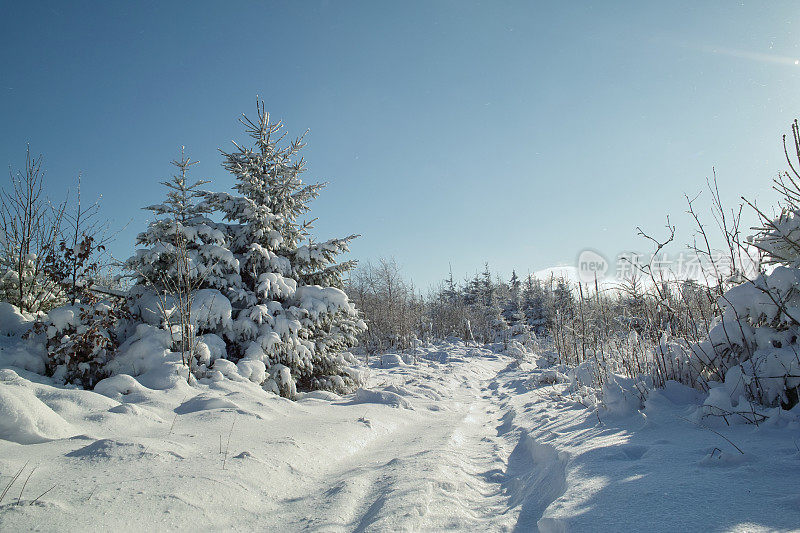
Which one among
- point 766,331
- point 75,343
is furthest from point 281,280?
point 766,331

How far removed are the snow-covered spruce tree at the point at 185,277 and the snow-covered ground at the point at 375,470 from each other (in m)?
1.96

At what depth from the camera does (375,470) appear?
9.58ft

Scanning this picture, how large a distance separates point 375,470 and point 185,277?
17.0 ft

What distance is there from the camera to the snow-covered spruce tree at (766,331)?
2510mm

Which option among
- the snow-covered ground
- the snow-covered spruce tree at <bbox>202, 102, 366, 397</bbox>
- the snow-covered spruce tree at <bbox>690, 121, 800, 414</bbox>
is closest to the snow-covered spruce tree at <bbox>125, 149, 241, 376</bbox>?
the snow-covered spruce tree at <bbox>202, 102, 366, 397</bbox>

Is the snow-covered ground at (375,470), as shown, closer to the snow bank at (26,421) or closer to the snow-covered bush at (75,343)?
the snow bank at (26,421)

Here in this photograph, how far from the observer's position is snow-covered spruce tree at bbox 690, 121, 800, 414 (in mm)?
2510

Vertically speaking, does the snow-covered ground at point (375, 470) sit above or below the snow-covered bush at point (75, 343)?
below

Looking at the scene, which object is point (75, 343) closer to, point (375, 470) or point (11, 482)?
point (11, 482)

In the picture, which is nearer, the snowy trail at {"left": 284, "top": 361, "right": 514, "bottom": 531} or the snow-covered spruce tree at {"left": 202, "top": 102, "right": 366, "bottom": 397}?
the snowy trail at {"left": 284, "top": 361, "right": 514, "bottom": 531}

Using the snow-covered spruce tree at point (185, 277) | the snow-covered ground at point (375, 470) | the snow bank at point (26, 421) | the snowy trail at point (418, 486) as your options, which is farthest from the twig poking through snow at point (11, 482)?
the snow-covered spruce tree at point (185, 277)

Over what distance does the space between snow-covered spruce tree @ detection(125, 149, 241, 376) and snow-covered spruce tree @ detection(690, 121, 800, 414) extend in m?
6.60

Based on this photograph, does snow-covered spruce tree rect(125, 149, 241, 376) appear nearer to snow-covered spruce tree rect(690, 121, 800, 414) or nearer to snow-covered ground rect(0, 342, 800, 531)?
snow-covered ground rect(0, 342, 800, 531)

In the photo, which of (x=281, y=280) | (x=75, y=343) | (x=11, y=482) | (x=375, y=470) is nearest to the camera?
(x=11, y=482)
